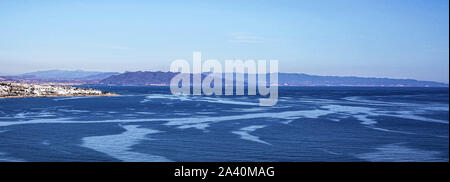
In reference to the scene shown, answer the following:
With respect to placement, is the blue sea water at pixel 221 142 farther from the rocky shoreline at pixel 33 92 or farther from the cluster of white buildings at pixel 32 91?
the cluster of white buildings at pixel 32 91

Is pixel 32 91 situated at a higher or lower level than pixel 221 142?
higher

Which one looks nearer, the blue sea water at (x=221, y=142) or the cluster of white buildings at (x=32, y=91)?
the blue sea water at (x=221, y=142)

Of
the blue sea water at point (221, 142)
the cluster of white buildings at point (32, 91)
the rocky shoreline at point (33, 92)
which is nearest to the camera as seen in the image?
the blue sea water at point (221, 142)

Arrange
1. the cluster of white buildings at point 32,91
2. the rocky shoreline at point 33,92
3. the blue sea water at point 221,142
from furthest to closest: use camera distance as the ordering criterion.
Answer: the cluster of white buildings at point 32,91
the rocky shoreline at point 33,92
the blue sea water at point 221,142

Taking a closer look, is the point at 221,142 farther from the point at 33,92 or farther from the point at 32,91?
the point at 32,91

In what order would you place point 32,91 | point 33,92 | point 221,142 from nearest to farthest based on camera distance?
point 221,142
point 33,92
point 32,91

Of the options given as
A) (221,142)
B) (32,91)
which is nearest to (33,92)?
(32,91)

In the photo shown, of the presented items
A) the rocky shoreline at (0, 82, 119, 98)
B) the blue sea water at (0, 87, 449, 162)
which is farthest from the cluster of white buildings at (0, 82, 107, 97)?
the blue sea water at (0, 87, 449, 162)

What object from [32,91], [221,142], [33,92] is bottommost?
[221,142]

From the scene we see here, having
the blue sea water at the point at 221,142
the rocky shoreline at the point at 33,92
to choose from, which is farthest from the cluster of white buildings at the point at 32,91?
the blue sea water at the point at 221,142

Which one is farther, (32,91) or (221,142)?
(32,91)
